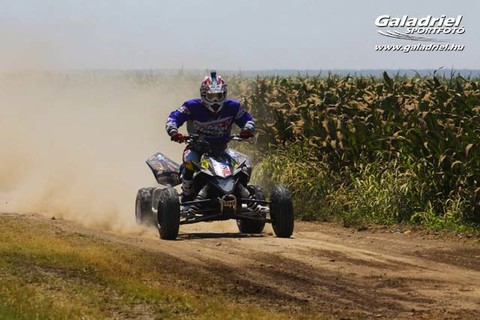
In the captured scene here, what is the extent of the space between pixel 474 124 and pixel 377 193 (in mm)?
2321

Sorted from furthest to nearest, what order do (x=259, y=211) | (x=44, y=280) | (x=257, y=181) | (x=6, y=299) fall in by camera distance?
(x=257, y=181) < (x=259, y=211) < (x=44, y=280) < (x=6, y=299)

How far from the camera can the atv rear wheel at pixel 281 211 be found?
17.2 m

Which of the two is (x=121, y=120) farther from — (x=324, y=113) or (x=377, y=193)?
(x=377, y=193)

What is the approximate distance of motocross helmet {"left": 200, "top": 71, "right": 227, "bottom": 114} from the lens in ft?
57.2

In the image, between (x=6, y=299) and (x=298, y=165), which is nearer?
(x=6, y=299)

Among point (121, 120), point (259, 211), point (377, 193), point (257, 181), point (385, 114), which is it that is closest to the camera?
point (259, 211)

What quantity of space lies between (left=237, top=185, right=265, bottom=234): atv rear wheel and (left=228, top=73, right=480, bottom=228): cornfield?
2998 mm

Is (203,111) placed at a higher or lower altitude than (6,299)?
higher

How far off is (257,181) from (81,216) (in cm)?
553

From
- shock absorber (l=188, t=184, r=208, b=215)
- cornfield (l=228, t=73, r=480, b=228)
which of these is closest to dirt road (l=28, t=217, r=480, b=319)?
shock absorber (l=188, t=184, r=208, b=215)

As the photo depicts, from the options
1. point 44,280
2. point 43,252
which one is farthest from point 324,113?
point 44,280

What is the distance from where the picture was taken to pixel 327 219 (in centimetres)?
2122

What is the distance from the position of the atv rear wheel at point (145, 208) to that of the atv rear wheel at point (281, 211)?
2288 millimetres

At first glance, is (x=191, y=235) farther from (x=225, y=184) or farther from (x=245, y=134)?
(x=245, y=134)
